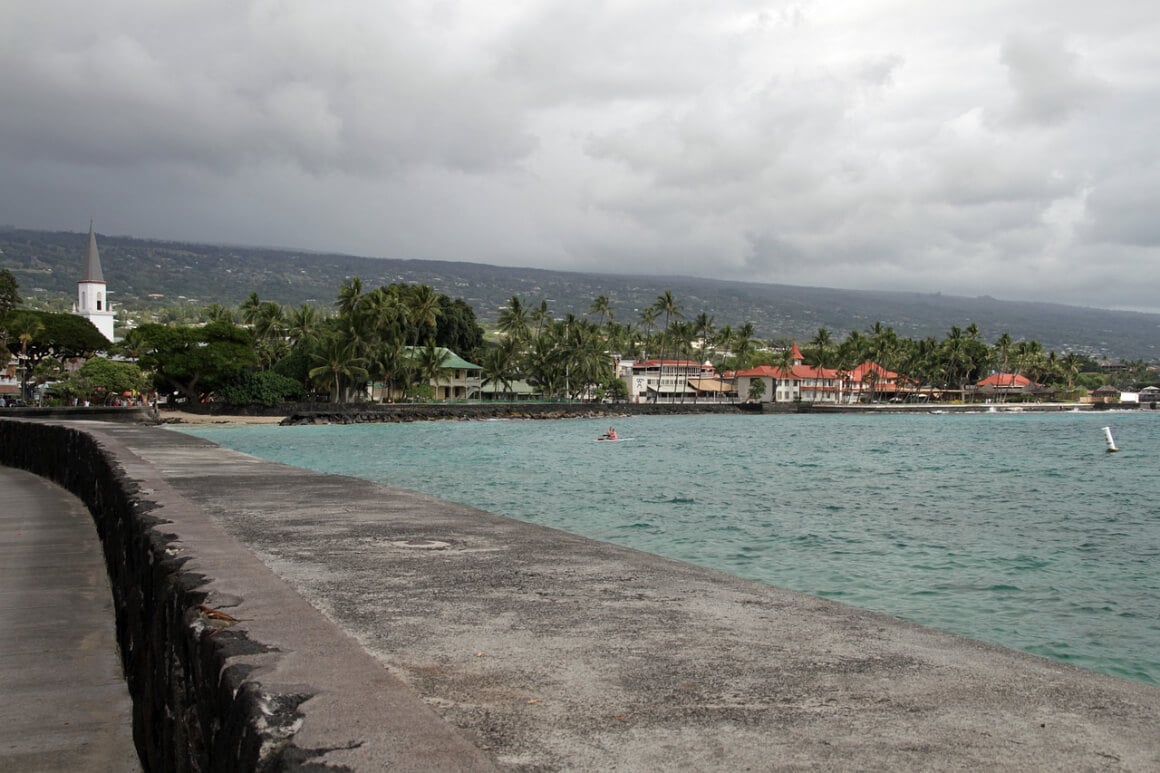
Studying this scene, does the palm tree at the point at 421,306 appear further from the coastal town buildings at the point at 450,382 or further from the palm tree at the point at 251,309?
the palm tree at the point at 251,309

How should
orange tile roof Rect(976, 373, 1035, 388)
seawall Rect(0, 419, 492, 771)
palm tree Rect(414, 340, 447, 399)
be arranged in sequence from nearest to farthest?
seawall Rect(0, 419, 492, 771) < palm tree Rect(414, 340, 447, 399) < orange tile roof Rect(976, 373, 1035, 388)

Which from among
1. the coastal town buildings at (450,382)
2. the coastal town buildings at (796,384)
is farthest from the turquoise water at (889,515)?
the coastal town buildings at (796,384)

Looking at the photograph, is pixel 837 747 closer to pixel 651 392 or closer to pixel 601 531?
pixel 601 531

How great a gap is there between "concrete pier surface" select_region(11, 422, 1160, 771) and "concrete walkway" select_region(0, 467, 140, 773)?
1178mm

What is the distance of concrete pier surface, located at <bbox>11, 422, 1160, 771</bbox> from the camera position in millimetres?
3111

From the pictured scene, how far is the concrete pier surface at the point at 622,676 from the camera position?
311 cm

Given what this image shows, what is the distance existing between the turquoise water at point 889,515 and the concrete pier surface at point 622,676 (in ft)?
22.6

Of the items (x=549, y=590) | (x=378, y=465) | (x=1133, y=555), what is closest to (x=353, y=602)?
(x=549, y=590)

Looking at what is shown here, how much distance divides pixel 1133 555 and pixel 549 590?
52.7 feet

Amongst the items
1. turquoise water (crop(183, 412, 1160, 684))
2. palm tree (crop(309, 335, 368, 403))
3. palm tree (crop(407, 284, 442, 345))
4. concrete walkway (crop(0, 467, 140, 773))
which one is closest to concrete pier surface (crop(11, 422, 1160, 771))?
concrete walkway (crop(0, 467, 140, 773))

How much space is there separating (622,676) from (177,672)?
2.00 meters

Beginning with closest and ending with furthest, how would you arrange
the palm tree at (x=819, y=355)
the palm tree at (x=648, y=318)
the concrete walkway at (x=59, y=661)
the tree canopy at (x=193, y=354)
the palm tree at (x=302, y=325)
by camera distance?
the concrete walkway at (x=59, y=661) < the tree canopy at (x=193, y=354) < the palm tree at (x=302, y=325) < the palm tree at (x=648, y=318) < the palm tree at (x=819, y=355)

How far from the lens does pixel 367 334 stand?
9238 centimetres

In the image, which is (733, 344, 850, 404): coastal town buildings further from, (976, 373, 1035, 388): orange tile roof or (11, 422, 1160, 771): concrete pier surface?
(11, 422, 1160, 771): concrete pier surface
